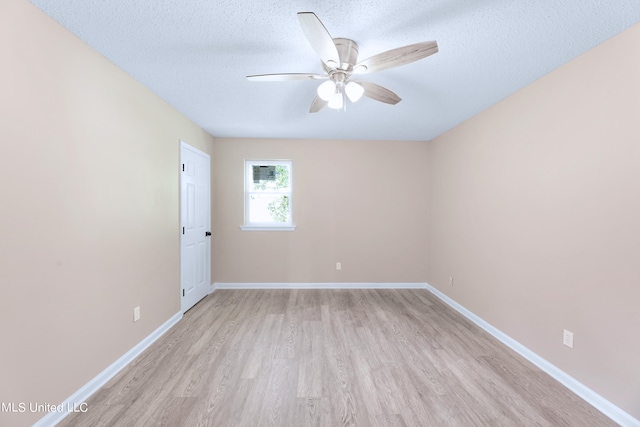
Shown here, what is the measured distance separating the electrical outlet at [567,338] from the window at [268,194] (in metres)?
3.30

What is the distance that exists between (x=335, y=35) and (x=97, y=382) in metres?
2.86

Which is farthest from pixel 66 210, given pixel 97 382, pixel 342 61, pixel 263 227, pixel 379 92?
pixel 263 227

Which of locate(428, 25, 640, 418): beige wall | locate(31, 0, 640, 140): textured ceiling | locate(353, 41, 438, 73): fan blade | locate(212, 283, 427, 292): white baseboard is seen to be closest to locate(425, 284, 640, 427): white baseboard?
locate(428, 25, 640, 418): beige wall

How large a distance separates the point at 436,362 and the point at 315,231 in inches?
97.3

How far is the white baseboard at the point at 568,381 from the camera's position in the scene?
158 centimetres

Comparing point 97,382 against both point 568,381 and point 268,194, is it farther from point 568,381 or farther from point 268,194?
point 568,381

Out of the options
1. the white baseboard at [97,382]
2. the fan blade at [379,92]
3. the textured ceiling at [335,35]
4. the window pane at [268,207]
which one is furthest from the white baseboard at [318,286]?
the fan blade at [379,92]

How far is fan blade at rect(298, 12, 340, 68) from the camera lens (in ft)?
4.01

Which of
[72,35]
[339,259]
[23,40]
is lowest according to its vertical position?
[339,259]

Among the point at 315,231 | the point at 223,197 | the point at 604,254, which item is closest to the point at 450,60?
the point at 604,254

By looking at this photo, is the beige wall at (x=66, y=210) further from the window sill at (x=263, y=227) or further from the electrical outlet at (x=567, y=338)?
the electrical outlet at (x=567, y=338)

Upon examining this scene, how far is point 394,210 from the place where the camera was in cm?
427

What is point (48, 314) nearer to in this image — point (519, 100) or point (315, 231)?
point (315, 231)

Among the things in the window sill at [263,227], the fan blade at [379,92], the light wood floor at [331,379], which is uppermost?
the fan blade at [379,92]
